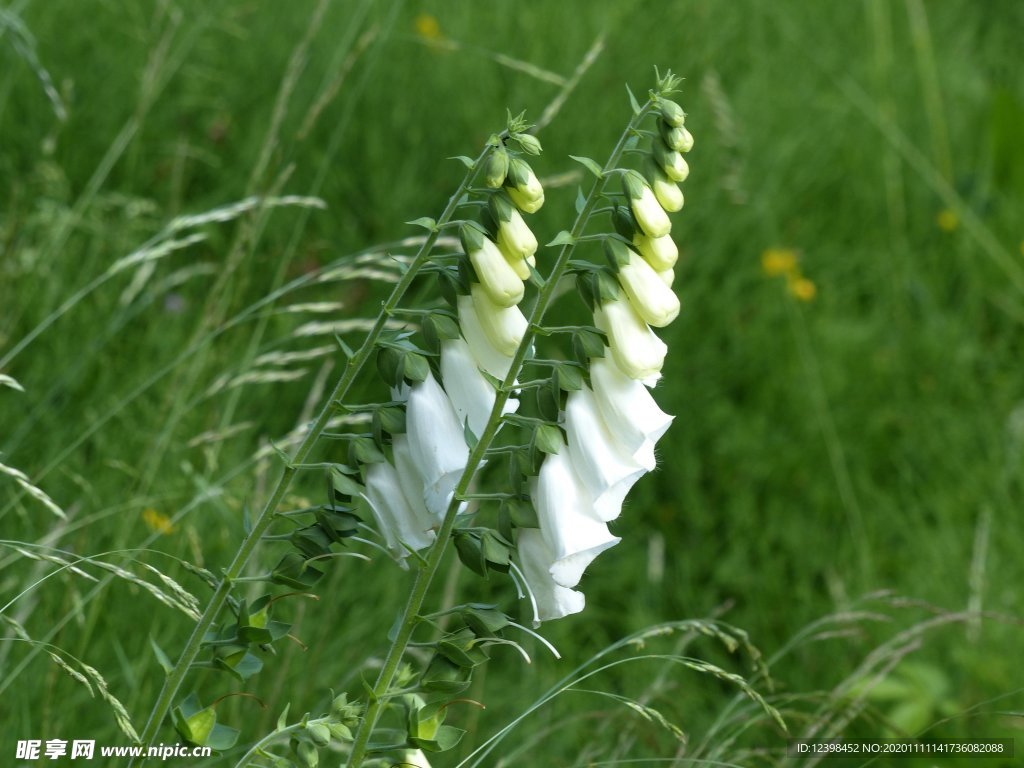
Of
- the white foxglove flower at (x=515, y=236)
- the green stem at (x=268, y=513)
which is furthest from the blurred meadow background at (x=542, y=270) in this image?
the white foxglove flower at (x=515, y=236)

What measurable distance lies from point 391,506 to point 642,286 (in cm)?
32

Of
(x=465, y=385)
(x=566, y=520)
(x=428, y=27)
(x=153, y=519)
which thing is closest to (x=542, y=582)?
(x=566, y=520)

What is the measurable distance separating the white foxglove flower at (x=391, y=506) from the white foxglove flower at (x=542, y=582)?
4.0 inches

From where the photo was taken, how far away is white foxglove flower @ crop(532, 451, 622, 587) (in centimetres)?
112

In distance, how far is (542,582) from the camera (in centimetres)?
118

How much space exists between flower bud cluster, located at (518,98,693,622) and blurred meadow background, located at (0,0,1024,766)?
2.16 ft

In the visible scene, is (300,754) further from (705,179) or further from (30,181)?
(705,179)

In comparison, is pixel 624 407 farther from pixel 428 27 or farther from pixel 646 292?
pixel 428 27

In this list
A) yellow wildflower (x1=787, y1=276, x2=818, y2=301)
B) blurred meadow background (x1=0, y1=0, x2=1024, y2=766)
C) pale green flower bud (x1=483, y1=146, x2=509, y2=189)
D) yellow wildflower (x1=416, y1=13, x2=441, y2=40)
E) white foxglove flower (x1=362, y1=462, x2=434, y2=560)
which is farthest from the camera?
yellow wildflower (x1=416, y1=13, x2=441, y2=40)

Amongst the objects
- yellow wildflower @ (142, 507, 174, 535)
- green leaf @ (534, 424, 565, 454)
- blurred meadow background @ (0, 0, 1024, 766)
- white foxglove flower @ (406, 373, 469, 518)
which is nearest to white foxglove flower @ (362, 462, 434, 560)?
white foxglove flower @ (406, 373, 469, 518)

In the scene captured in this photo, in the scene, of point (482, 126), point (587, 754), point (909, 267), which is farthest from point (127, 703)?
point (909, 267)

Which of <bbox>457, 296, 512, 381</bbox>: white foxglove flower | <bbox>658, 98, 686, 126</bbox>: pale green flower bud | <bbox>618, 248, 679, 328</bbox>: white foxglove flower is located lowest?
<bbox>457, 296, 512, 381</bbox>: white foxglove flower

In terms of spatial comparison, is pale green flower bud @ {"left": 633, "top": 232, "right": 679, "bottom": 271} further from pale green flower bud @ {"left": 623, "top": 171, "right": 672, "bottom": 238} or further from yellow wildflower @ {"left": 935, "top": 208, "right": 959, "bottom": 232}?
yellow wildflower @ {"left": 935, "top": 208, "right": 959, "bottom": 232}

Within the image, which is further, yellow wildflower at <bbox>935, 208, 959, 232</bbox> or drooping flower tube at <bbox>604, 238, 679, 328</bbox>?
yellow wildflower at <bbox>935, 208, 959, 232</bbox>
